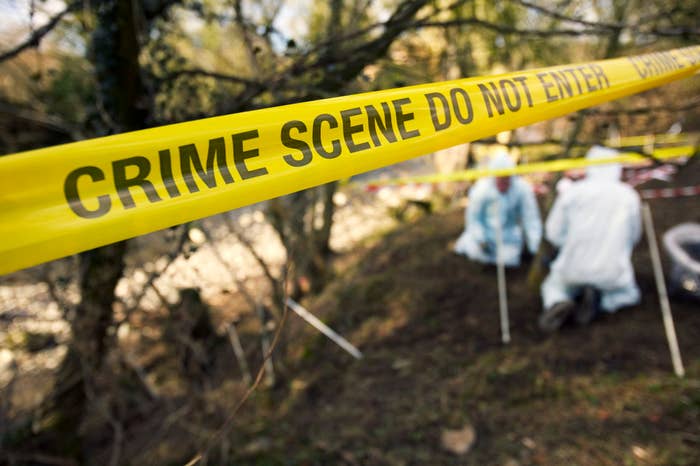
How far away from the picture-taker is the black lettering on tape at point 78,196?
0.82 metres

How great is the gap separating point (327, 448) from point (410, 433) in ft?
1.94

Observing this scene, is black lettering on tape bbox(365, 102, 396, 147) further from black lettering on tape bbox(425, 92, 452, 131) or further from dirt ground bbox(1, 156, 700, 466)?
dirt ground bbox(1, 156, 700, 466)

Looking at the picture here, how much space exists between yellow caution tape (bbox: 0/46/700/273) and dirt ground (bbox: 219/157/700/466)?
2.06 meters

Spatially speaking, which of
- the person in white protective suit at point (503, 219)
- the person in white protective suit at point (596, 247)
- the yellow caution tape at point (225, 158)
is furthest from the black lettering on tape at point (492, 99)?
the person in white protective suit at point (503, 219)

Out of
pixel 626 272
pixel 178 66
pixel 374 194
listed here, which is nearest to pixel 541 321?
pixel 626 272

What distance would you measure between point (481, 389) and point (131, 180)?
289cm

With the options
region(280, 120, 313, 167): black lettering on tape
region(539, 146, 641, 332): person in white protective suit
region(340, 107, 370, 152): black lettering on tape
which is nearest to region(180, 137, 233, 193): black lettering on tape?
region(280, 120, 313, 167): black lettering on tape

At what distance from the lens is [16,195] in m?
0.78

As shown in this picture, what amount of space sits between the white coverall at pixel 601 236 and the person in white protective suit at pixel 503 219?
1.03 meters

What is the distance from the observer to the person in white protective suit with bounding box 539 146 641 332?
3.34m

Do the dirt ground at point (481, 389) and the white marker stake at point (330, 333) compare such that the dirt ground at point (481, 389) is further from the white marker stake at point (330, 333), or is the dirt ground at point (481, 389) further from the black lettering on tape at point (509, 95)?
the black lettering on tape at point (509, 95)

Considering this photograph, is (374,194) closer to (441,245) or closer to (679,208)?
(441,245)

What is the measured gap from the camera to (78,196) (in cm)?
83

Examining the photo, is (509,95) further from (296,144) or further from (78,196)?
(78,196)
